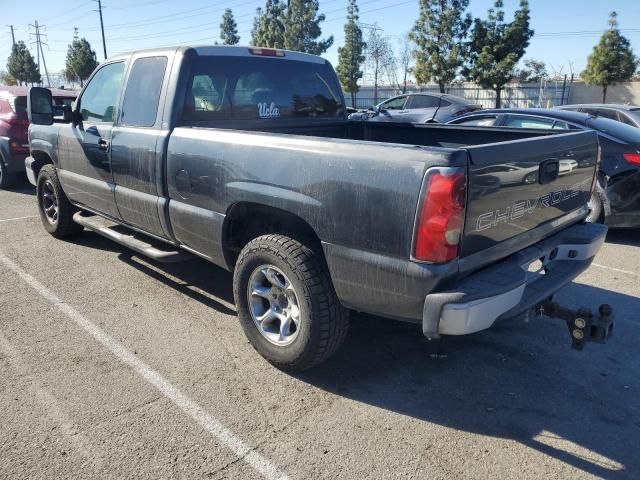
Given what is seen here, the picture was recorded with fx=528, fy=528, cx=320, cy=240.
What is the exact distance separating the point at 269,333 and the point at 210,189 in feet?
3.42

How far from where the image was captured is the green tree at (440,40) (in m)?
31.0

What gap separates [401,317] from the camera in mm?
2748

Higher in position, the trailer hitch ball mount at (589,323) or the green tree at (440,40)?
the green tree at (440,40)

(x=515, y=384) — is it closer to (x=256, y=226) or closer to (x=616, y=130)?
(x=256, y=226)

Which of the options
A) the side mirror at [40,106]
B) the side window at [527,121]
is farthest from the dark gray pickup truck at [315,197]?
the side window at [527,121]

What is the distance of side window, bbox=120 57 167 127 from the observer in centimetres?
412

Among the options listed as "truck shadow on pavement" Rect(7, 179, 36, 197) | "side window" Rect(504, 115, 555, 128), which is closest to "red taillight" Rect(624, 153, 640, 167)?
"side window" Rect(504, 115, 555, 128)

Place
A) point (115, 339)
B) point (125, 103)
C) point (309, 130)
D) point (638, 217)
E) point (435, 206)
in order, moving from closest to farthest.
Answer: point (435, 206), point (115, 339), point (125, 103), point (309, 130), point (638, 217)

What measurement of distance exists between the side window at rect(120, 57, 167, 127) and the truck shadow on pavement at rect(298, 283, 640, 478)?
2331mm

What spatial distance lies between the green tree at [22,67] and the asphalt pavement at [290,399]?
234 ft

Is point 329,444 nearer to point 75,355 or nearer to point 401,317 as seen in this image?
point 401,317

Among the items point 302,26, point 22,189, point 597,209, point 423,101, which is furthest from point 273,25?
point 597,209

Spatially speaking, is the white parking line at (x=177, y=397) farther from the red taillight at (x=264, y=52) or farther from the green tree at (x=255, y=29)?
the green tree at (x=255, y=29)

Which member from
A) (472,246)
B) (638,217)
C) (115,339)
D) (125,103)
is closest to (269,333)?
(115,339)
